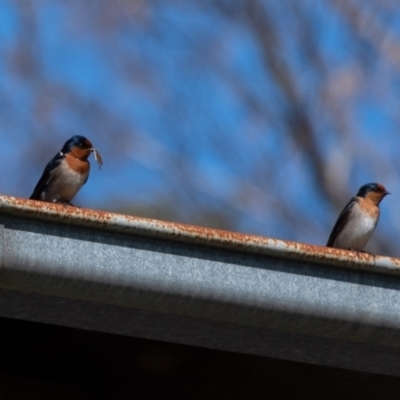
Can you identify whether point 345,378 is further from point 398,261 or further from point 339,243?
point 339,243

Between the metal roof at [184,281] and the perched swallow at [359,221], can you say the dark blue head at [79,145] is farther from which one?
the metal roof at [184,281]

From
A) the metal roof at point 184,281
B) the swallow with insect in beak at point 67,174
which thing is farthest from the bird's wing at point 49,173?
the metal roof at point 184,281

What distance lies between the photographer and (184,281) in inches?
70.1

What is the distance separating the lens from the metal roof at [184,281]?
5.68 feet

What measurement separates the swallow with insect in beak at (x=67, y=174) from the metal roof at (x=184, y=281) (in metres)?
3.52

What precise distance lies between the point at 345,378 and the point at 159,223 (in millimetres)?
829

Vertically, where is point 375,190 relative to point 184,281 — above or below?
above

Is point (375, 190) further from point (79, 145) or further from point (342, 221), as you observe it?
point (79, 145)

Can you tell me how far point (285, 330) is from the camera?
6.19 feet

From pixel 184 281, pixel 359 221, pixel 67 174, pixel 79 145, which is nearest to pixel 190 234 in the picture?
pixel 184 281

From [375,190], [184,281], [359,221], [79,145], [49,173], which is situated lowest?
[184,281]

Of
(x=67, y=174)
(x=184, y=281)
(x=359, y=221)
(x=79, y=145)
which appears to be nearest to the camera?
(x=184, y=281)

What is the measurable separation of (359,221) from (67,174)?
1.67 meters

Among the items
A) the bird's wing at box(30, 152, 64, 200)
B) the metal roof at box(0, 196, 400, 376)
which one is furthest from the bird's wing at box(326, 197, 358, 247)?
the metal roof at box(0, 196, 400, 376)
